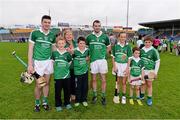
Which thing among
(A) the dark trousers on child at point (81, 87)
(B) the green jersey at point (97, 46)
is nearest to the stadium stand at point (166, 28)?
(B) the green jersey at point (97, 46)

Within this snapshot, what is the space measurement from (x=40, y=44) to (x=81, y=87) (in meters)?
1.29

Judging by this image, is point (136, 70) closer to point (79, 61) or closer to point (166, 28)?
point (79, 61)

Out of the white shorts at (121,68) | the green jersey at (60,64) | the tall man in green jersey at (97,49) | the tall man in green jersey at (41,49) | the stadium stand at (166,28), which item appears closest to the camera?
the tall man in green jersey at (41,49)

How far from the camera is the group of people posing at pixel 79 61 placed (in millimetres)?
4660

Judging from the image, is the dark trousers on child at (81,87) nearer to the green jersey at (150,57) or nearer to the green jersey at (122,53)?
the green jersey at (122,53)

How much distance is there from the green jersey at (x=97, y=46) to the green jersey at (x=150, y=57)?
3.03 feet

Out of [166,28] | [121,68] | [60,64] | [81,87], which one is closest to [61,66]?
[60,64]

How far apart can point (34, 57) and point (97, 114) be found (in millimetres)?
1686

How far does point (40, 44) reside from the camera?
4.64 meters

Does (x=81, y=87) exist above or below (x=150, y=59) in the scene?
below

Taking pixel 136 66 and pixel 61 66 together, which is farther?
pixel 136 66

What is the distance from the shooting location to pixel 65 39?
5008 millimetres

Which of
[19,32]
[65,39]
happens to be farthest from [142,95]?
[19,32]

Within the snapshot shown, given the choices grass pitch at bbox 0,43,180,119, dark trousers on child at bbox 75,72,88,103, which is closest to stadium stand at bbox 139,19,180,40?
grass pitch at bbox 0,43,180,119
